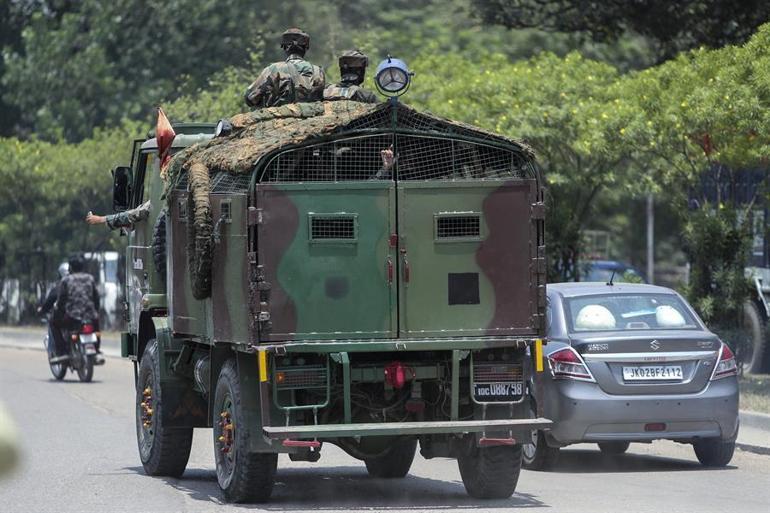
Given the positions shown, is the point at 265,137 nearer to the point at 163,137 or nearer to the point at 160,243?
the point at 160,243

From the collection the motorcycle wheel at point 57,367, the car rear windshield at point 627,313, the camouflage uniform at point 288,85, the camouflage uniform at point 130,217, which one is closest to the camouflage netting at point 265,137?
the camouflage uniform at point 288,85

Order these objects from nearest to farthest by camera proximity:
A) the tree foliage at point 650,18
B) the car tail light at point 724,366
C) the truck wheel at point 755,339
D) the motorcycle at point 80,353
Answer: the car tail light at point 724,366 < the truck wheel at point 755,339 < the motorcycle at point 80,353 < the tree foliage at point 650,18

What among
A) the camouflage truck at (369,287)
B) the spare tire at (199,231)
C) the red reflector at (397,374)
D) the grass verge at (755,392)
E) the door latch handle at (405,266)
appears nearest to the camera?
the camouflage truck at (369,287)

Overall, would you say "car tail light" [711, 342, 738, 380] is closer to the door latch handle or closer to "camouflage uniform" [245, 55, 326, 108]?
the door latch handle

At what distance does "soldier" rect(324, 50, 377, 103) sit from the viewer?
1084cm

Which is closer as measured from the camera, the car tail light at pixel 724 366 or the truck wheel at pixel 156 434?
the truck wheel at pixel 156 434

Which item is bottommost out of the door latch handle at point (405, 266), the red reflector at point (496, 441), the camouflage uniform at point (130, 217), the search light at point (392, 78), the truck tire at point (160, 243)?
the red reflector at point (496, 441)

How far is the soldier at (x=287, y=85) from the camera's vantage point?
429 inches

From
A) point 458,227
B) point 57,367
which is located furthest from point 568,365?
point 57,367

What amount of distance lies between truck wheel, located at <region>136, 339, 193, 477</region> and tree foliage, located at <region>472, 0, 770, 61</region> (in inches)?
688

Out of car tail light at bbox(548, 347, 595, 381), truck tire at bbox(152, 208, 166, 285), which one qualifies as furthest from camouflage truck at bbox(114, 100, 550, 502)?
car tail light at bbox(548, 347, 595, 381)

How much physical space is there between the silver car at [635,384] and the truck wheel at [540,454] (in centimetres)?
→ 12

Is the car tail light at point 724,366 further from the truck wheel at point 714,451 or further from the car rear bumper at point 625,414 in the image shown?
the truck wheel at point 714,451

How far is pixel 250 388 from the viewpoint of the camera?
9680mm
